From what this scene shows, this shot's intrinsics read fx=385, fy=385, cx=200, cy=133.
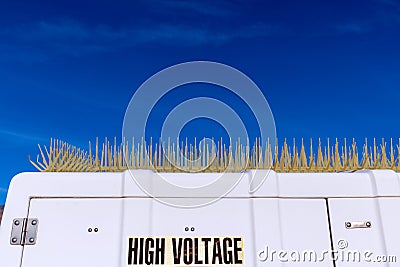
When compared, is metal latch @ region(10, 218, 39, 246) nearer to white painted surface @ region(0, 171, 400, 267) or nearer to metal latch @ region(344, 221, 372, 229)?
white painted surface @ region(0, 171, 400, 267)

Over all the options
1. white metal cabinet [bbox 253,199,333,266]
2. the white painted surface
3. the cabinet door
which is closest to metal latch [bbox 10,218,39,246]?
the white painted surface

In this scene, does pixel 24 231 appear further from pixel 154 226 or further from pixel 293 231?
pixel 293 231

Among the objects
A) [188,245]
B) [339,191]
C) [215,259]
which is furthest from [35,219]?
[339,191]

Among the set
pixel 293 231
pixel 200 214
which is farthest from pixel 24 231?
pixel 293 231

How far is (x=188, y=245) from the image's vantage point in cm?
200

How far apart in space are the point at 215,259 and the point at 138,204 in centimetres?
50

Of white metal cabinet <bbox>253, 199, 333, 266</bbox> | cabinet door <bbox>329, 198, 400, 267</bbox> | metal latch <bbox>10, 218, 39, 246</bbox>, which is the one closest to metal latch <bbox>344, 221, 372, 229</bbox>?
cabinet door <bbox>329, 198, 400, 267</bbox>

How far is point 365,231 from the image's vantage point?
2.08 metres

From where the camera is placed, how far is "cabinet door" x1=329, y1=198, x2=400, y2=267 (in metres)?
2.04

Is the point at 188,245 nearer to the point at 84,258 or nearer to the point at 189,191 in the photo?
the point at 189,191

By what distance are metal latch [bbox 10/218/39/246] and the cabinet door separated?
1.59m

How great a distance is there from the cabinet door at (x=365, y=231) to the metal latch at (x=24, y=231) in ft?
5.21

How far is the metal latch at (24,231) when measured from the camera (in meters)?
2.00

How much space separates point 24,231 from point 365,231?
1817 millimetres
